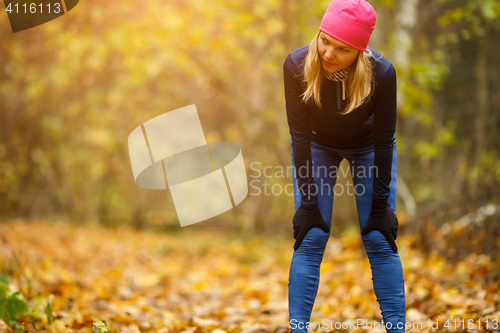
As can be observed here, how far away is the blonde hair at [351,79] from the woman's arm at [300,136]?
2.3 inches

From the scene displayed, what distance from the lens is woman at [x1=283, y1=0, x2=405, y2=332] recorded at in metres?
1.91

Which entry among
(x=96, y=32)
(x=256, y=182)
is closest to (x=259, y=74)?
(x=256, y=182)

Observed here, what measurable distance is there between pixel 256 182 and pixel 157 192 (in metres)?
4.79

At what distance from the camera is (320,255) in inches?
83.8

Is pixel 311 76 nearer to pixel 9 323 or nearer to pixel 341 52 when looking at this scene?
pixel 341 52

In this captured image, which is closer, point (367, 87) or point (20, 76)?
point (367, 87)

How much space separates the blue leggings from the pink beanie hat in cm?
59

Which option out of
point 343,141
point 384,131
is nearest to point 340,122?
point 343,141

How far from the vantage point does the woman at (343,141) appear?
1912 millimetres

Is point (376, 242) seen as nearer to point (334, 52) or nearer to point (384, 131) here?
point (384, 131)

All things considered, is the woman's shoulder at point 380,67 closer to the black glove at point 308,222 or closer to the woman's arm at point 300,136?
the woman's arm at point 300,136

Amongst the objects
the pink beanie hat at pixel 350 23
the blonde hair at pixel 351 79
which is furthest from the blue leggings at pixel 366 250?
the pink beanie hat at pixel 350 23

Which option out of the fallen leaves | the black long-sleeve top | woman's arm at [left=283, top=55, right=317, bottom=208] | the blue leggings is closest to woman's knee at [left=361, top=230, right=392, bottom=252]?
the blue leggings

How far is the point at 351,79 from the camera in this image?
1.95 metres
